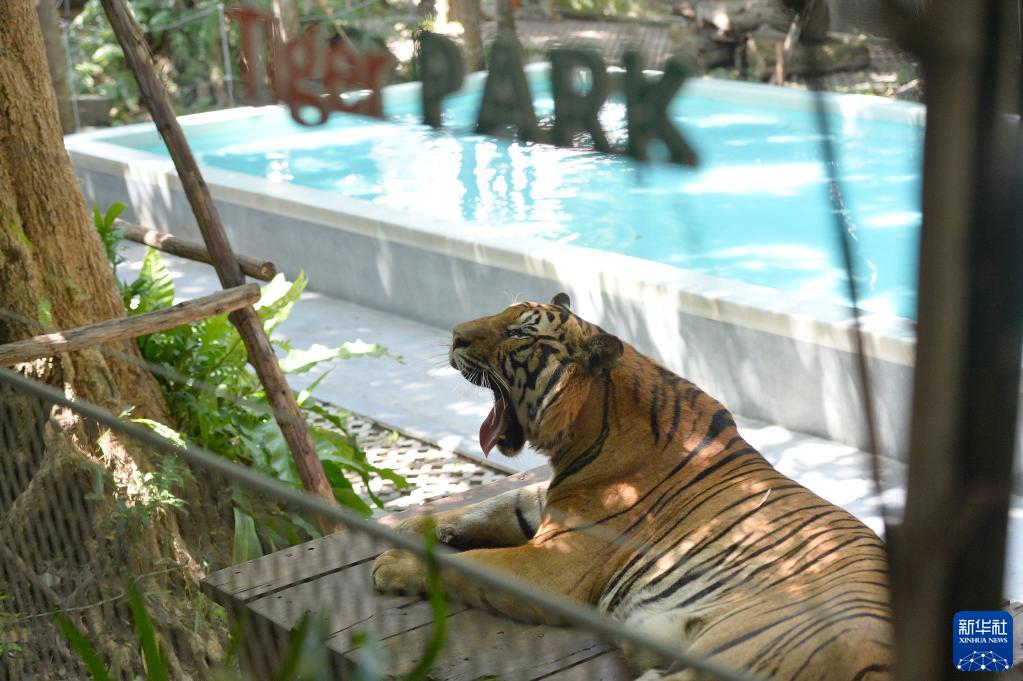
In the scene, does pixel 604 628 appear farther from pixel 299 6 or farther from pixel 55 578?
pixel 299 6

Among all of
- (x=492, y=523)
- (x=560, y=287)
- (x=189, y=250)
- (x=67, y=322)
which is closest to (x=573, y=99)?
(x=492, y=523)

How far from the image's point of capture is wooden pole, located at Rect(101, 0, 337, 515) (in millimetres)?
3920

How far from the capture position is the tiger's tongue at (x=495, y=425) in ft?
9.66

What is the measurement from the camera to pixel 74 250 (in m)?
3.90

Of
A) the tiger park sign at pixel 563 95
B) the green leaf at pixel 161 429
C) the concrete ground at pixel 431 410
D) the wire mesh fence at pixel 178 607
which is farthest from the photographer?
the concrete ground at pixel 431 410

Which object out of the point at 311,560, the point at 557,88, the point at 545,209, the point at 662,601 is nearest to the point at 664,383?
the point at 662,601

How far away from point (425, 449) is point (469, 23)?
4091 mm

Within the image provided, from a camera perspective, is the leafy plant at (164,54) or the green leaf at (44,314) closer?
the green leaf at (44,314)

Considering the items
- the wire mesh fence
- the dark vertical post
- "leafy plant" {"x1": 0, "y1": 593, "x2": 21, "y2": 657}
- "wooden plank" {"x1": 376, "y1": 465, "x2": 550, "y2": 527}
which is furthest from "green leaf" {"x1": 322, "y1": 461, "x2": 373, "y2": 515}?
the dark vertical post

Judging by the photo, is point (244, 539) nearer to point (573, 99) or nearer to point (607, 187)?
point (573, 99)

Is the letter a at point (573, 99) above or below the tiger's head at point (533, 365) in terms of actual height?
above

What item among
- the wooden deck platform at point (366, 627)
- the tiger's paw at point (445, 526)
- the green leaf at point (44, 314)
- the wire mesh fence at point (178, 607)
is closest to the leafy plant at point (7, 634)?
the wire mesh fence at point (178, 607)

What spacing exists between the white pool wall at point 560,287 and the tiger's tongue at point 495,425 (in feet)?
3.41

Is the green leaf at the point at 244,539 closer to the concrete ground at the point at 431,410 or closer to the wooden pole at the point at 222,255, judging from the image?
the wooden pole at the point at 222,255
